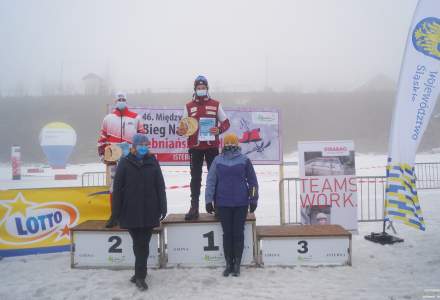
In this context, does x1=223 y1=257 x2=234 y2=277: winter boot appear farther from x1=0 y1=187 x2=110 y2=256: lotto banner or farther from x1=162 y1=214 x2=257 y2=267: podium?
x1=0 y1=187 x2=110 y2=256: lotto banner

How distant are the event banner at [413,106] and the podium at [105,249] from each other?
13.1 ft

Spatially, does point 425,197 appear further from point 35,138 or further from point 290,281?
point 35,138

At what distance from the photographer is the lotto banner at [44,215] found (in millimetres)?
5113

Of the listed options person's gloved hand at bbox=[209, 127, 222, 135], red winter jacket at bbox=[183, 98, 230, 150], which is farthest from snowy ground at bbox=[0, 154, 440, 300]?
person's gloved hand at bbox=[209, 127, 222, 135]

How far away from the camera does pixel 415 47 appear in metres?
5.13

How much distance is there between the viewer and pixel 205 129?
4.88 m

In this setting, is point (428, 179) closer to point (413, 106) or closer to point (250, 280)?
point (413, 106)

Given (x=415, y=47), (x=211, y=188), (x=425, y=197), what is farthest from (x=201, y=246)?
(x=425, y=197)

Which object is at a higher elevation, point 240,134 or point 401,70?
point 401,70

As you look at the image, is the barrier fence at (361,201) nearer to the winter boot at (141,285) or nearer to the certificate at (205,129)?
the certificate at (205,129)

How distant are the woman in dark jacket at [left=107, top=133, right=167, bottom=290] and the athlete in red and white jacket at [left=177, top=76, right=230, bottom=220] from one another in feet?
3.31

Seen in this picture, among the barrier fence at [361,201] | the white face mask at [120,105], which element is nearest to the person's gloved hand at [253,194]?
the barrier fence at [361,201]

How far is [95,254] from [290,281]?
283 cm

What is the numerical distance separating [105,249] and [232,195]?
210 cm
